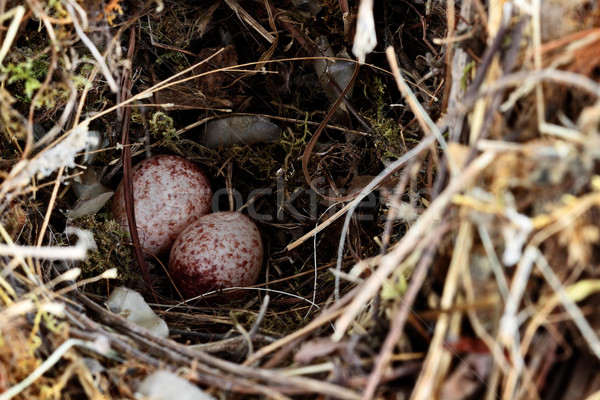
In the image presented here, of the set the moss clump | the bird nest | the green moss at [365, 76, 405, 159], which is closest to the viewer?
the bird nest

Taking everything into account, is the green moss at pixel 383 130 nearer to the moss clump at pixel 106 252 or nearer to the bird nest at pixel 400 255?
the bird nest at pixel 400 255

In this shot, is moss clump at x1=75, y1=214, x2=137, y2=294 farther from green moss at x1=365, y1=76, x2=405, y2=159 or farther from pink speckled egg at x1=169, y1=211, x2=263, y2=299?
green moss at x1=365, y1=76, x2=405, y2=159

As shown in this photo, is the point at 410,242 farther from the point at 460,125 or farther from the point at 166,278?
the point at 166,278

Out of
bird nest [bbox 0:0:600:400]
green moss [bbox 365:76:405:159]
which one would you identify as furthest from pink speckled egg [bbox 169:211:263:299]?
green moss [bbox 365:76:405:159]

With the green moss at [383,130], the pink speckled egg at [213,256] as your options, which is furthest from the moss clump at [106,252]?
the green moss at [383,130]

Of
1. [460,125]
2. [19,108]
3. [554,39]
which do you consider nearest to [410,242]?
[460,125]

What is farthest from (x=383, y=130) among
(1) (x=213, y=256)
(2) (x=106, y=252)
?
(2) (x=106, y=252)

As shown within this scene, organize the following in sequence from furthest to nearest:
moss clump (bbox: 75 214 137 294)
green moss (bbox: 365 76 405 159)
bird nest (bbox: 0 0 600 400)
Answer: green moss (bbox: 365 76 405 159)
moss clump (bbox: 75 214 137 294)
bird nest (bbox: 0 0 600 400)
